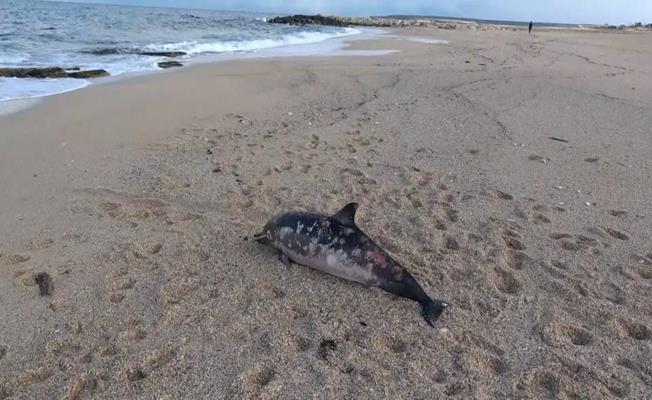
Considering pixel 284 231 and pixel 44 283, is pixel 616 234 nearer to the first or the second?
pixel 284 231

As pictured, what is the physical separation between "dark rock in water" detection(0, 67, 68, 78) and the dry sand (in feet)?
9.98

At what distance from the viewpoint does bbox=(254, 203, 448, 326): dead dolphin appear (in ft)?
11.4

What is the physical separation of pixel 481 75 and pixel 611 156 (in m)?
6.39

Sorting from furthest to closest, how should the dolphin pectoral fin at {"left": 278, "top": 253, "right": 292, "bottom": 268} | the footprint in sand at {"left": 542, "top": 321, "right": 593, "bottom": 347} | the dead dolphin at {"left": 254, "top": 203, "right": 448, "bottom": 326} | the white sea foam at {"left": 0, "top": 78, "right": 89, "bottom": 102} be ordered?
the white sea foam at {"left": 0, "top": 78, "right": 89, "bottom": 102}, the dolphin pectoral fin at {"left": 278, "top": 253, "right": 292, "bottom": 268}, the dead dolphin at {"left": 254, "top": 203, "right": 448, "bottom": 326}, the footprint in sand at {"left": 542, "top": 321, "right": 593, "bottom": 347}

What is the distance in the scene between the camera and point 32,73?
1115 cm

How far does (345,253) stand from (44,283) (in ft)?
7.15

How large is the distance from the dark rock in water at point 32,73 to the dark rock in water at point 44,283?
9106 millimetres

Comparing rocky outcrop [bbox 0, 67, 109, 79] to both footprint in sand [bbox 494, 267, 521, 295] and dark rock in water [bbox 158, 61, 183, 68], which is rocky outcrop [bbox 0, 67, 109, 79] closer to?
dark rock in water [bbox 158, 61, 183, 68]

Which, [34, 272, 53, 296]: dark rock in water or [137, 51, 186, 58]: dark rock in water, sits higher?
[137, 51, 186, 58]: dark rock in water

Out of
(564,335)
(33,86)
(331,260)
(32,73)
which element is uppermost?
(32,73)

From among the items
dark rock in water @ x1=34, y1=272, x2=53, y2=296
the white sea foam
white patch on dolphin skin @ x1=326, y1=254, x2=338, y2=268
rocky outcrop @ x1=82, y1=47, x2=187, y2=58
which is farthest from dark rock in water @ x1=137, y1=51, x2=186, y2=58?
Result: white patch on dolphin skin @ x1=326, y1=254, x2=338, y2=268

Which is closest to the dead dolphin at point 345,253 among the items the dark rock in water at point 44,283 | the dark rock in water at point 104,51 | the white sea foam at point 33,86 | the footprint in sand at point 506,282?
the footprint in sand at point 506,282

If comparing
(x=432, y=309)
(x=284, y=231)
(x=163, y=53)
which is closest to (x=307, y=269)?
(x=284, y=231)

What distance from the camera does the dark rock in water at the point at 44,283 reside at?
11.6ft
